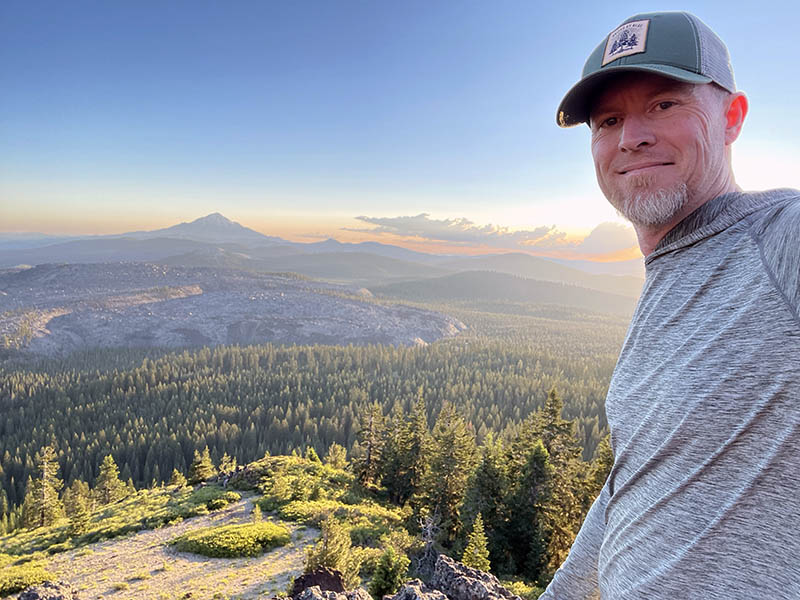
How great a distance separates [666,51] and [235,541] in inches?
973

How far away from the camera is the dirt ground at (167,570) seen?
1691cm

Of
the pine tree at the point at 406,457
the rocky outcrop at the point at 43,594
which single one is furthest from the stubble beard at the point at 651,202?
the pine tree at the point at 406,457

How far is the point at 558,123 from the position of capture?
9.91 feet

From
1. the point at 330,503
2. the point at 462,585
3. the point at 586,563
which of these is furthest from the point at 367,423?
the point at 586,563

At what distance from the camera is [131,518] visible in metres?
29.1

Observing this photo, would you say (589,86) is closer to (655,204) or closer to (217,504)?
(655,204)

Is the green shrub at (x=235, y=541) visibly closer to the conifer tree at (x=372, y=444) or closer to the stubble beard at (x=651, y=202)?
the conifer tree at (x=372, y=444)

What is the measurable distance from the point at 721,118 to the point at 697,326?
1191mm

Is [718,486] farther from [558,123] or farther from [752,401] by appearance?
[558,123]

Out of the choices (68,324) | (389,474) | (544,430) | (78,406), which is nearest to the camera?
(544,430)

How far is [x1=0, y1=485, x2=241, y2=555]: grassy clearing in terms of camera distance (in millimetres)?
26578

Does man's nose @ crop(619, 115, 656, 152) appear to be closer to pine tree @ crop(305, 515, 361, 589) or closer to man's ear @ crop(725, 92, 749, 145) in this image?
man's ear @ crop(725, 92, 749, 145)

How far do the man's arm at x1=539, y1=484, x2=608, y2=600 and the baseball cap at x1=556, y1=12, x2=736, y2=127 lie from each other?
7.69 ft

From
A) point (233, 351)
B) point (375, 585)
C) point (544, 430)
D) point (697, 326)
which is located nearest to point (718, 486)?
point (697, 326)
